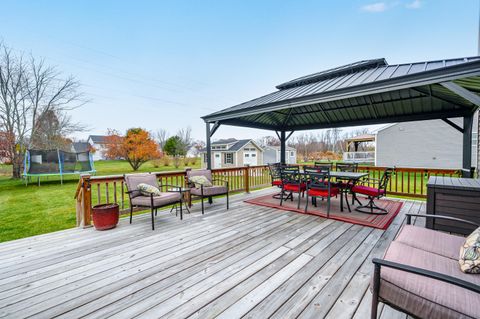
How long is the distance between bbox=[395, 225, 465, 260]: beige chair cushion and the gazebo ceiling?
5.59 ft

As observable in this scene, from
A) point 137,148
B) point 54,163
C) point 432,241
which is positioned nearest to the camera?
point 432,241

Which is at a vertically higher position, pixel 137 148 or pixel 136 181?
pixel 137 148

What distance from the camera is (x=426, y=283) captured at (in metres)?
1.24

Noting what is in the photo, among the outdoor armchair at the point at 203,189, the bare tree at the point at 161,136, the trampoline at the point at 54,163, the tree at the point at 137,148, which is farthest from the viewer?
the bare tree at the point at 161,136

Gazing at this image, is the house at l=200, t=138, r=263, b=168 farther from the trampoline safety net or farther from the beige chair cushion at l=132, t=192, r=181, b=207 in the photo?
the beige chair cushion at l=132, t=192, r=181, b=207

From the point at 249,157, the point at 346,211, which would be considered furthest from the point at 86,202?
the point at 249,157

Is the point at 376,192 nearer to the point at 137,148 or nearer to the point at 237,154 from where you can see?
the point at 237,154

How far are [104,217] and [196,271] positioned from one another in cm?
224

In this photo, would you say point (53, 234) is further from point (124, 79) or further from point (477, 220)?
point (124, 79)

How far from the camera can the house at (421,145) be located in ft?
40.6

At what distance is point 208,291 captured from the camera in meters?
1.88

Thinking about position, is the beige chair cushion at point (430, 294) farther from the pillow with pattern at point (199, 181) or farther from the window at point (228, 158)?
the window at point (228, 158)

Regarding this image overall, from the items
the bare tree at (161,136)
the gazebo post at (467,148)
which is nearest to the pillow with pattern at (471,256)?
the gazebo post at (467,148)

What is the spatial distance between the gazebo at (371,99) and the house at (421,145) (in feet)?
32.4
